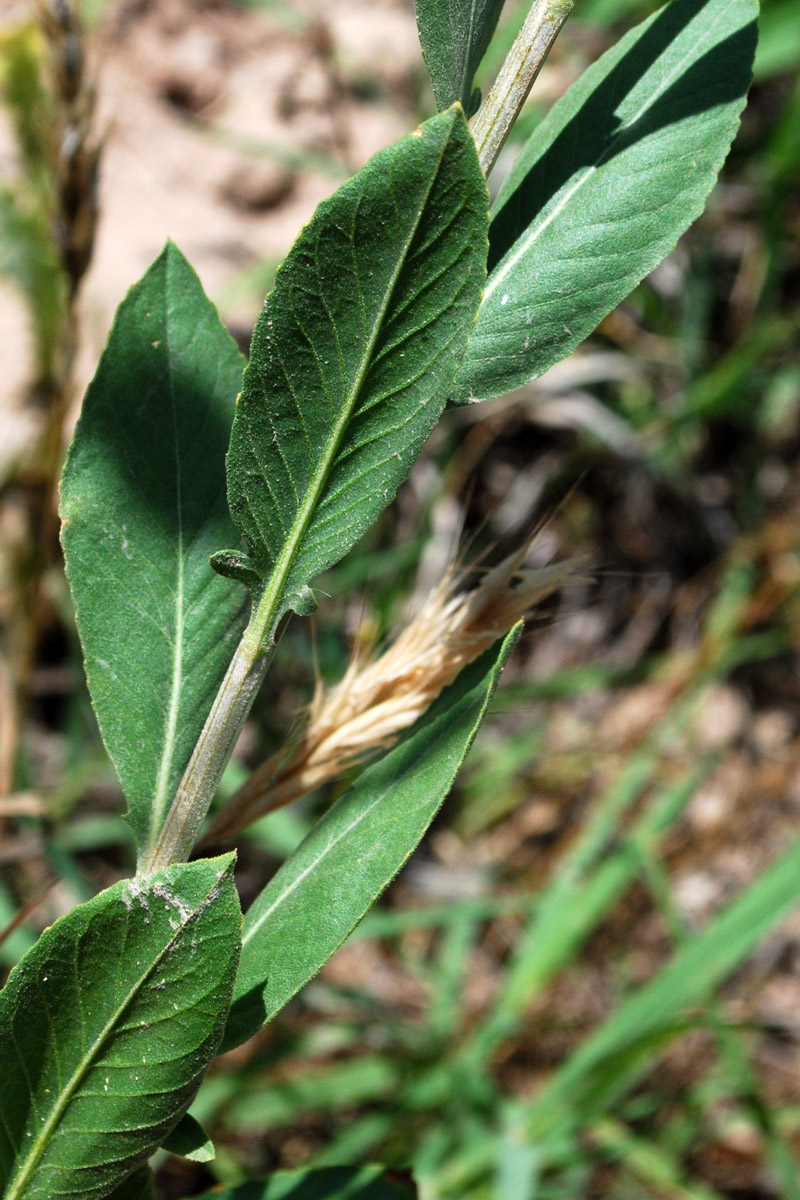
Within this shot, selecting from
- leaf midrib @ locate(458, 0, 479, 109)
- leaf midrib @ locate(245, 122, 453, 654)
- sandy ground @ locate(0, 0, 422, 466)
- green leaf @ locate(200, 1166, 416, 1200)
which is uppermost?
sandy ground @ locate(0, 0, 422, 466)

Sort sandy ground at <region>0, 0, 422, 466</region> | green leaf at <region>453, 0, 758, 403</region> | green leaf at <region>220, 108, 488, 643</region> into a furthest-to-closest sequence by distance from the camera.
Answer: sandy ground at <region>0, 0, 422, 466</region>
green leaf at <region>453, 0, 758, 403</region>
green leaf at <region>220, 108, 488, 643</region>

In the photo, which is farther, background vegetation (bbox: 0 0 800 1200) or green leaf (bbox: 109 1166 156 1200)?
background vegetation (bbox: 0 0 800 1200)

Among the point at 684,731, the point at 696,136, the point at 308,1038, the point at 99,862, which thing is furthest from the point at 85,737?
the point at 696,136

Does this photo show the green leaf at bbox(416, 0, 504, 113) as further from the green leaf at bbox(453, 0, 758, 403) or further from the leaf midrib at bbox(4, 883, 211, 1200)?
the leaf midrib at bbox(4, 883, 211, 1200)

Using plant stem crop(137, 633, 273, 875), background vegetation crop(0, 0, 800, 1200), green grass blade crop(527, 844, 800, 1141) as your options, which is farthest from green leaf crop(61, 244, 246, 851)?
green grass blade crop(527, 844, 800, 1141)

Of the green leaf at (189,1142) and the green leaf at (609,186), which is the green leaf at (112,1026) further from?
the green leaf at (609,186)

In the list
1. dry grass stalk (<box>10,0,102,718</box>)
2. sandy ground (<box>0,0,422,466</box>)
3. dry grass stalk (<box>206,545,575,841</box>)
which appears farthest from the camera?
sandy ground (<box>0,0,422,466</box>)

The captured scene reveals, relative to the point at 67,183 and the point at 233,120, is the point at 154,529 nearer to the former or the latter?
the point at 67,183

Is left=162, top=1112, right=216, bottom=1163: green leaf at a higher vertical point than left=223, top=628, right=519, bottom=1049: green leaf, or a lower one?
lower
